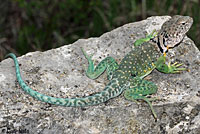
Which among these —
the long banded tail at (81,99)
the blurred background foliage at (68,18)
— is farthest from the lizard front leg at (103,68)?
the blurred background foliage at (68,18)

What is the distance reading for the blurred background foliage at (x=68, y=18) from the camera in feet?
18.4

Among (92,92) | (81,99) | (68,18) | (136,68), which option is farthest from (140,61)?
(68,18)

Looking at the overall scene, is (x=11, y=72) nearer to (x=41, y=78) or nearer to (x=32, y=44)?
(x=41, y=78)

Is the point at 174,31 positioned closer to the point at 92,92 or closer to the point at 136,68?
the point at 136,68

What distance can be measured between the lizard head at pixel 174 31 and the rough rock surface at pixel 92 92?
25 centimetres

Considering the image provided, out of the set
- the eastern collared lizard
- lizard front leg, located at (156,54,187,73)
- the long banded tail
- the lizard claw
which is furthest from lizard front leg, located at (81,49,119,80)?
the lizard claw

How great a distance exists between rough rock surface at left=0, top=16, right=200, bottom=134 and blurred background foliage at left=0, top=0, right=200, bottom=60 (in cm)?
148

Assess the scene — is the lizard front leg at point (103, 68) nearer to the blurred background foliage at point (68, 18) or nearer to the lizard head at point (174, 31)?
the lizard head at point (174, 31)

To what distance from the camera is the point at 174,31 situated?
384cm

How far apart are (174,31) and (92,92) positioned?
1.16 meters

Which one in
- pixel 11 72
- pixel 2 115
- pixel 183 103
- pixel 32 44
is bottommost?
pixel 183 103

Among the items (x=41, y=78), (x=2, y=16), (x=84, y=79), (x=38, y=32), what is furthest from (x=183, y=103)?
(x=2, y=16)

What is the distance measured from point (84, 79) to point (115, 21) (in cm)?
230

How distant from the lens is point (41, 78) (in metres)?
3.69
